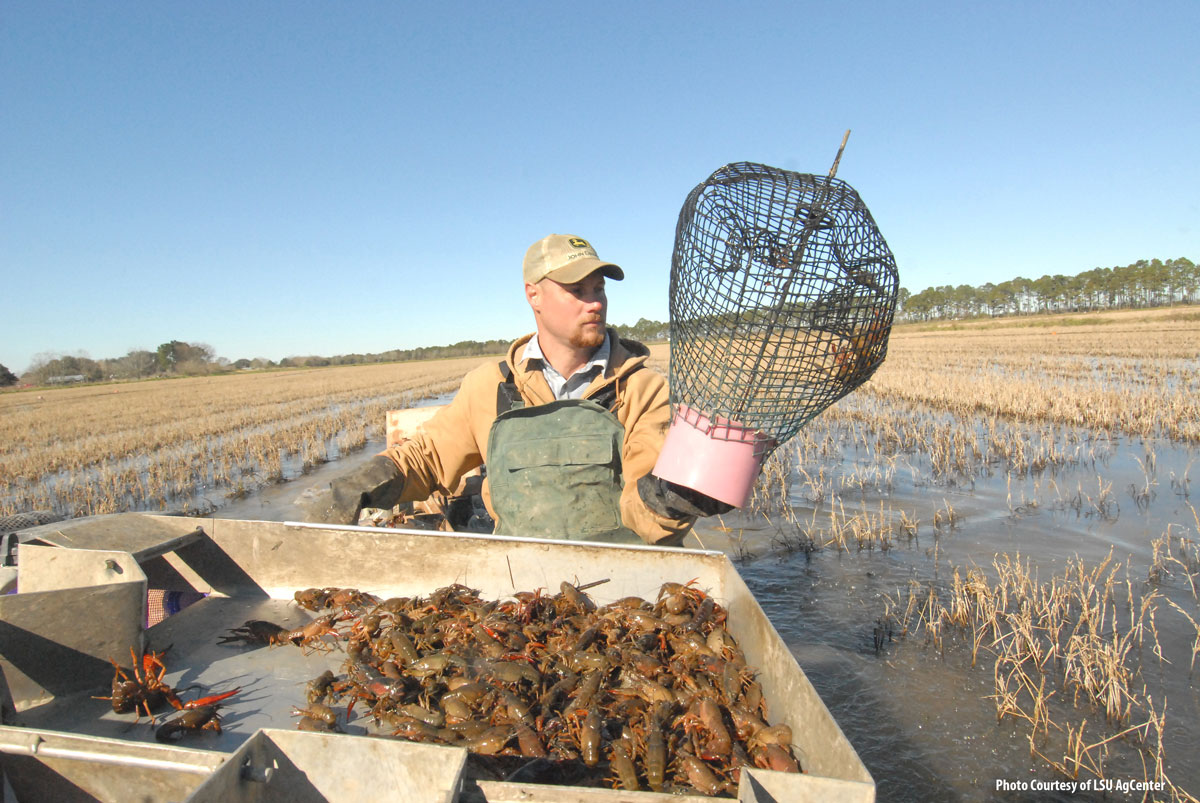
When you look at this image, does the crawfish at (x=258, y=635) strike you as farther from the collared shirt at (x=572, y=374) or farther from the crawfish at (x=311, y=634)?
the collared shirt at (x=572, y=374)

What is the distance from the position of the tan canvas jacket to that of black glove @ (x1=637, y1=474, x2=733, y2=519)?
0.53m

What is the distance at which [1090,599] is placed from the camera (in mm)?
5414

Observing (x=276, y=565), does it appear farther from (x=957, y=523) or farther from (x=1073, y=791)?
(x=957, y=523)

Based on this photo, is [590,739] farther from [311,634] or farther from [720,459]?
[311,634]

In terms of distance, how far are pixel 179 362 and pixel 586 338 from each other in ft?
299

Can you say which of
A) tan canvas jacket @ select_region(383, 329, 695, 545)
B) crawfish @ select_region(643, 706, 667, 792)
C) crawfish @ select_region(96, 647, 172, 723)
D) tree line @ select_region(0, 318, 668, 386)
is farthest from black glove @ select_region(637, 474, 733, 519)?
tree line @ select_region(0, 318, 668, 386)

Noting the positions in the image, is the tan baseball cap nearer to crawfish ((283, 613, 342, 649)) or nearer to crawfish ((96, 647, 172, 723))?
crawfish ((283, 613, 342, 649))

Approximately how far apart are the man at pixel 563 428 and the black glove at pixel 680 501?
2.77 ft

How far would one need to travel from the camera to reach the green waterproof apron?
3.86 m

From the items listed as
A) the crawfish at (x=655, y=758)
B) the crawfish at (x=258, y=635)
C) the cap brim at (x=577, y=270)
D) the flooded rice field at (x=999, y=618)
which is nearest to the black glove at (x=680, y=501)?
the crawfish at (x=655, y=758)

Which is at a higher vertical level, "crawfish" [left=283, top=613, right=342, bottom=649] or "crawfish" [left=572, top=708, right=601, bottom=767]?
"crawfish" [left=283, top=613, right=342, bottom=649]

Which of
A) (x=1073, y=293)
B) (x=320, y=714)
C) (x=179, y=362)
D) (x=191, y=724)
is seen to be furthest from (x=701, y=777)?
(x=1073, y=293)

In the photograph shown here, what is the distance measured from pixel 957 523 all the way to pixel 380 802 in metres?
7.61

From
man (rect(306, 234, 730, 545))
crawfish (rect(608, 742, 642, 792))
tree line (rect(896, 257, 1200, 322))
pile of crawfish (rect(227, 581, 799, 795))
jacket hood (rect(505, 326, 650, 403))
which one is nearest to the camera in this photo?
crawfish (rect(608, 742, 642, 792))
